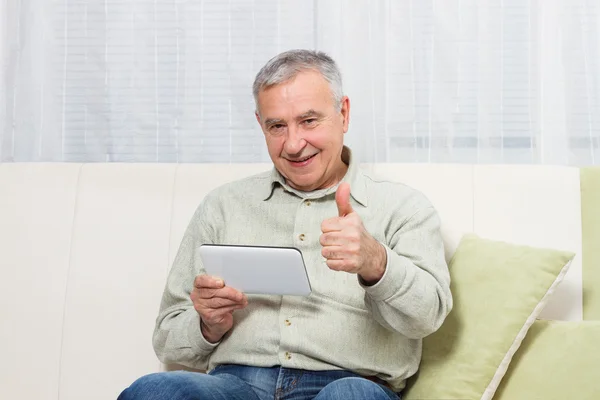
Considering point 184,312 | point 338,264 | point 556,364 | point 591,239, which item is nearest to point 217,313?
point 184,312

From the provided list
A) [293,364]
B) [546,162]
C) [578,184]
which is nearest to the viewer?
[293,364]

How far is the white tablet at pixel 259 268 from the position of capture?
Result: 5.10 feet

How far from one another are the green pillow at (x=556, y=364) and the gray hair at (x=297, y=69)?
26.7 inches

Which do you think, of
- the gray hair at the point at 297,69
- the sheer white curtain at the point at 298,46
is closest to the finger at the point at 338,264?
the gray hair at the point at 297,69

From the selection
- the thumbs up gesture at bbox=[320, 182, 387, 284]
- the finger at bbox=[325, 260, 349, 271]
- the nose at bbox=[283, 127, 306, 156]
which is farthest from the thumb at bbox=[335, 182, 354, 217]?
the nose at bbox=[283, 127, 306, 156]

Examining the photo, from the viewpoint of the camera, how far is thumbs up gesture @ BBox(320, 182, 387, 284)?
4.84 ft

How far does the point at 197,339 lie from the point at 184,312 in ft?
0.29

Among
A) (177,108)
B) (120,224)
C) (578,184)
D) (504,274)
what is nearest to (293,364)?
(504,274)

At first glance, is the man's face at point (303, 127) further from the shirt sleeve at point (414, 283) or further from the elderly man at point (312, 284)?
the shirt sleeve at point (414, 283)

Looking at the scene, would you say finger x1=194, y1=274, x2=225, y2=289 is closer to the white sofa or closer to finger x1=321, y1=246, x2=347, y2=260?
finger x1=321, y1=246, x2=347, y2=260

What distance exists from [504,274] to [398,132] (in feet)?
2.19

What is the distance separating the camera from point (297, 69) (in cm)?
179

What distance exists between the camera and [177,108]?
240cm

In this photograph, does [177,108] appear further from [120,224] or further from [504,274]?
[504,274]
